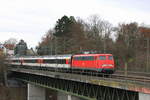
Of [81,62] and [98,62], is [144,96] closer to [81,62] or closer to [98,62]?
[98,62]

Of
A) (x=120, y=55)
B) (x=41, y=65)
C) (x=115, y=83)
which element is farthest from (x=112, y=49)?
(x=115, y=83)

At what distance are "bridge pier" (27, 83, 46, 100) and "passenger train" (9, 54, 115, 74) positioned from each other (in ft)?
16.9

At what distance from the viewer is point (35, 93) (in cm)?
5441

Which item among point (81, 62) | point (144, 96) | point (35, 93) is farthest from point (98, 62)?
point (35, 93)

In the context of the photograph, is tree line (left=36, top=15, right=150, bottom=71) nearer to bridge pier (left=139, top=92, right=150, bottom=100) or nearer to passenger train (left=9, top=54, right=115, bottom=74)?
passenger train (left=9, top=54, right=115, bottom=74)

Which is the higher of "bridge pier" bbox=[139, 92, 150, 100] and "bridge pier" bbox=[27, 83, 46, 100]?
"bridge pier" bbox=[139, 92, 150, 100]

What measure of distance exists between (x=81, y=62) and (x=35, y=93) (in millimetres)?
19139

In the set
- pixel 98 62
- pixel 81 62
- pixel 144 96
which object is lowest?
pixel 144 96

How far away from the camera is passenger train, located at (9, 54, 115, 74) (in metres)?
34.7

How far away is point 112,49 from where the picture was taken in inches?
2179

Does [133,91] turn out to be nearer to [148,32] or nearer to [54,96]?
[54,96]

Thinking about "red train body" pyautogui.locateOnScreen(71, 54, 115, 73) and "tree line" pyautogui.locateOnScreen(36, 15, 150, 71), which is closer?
"red train body" pyautogui.locateOnScreen(71, 54, 115, 73)

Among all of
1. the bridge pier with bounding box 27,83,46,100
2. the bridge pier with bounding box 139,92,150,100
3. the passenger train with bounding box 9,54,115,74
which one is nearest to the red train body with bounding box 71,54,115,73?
the passenger train with bounding box 9,54,115,74

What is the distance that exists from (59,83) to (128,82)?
64.4 feet
